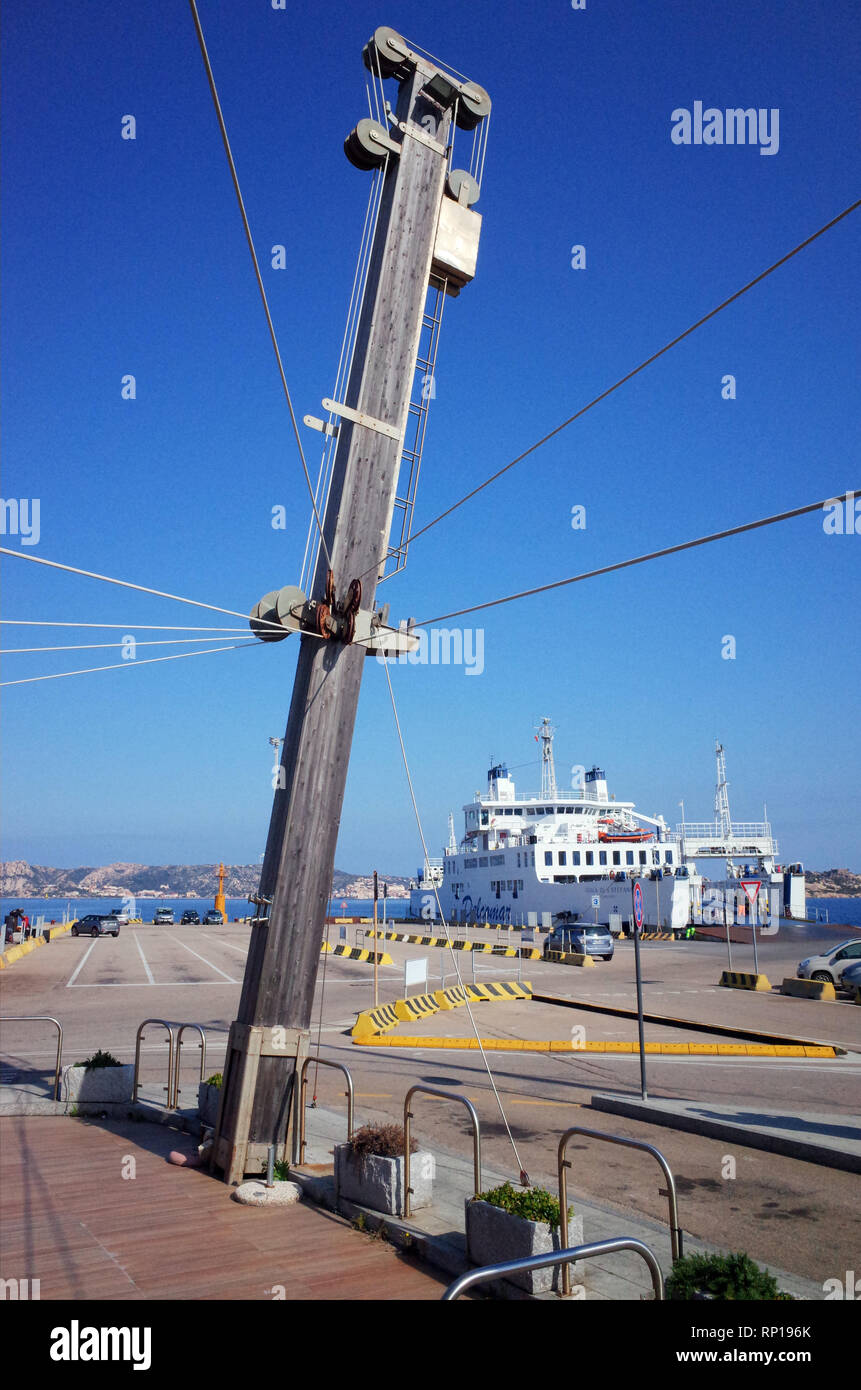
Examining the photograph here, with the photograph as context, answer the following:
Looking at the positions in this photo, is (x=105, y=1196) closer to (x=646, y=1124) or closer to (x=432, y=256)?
(x=646, y=1124)

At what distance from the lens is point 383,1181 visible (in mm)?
6445

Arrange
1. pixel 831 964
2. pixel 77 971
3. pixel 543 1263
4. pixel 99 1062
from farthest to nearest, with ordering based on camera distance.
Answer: pixel 77 971 → pixel 831 964 → pixel 99 1062 → pixel 543 1263

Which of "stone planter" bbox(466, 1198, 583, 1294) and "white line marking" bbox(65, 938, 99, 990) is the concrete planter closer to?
"stone planter" bbox(466, 1198, 583, 1294)

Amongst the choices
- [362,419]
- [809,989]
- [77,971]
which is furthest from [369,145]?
[77,971]

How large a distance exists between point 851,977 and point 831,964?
1064 millimetres

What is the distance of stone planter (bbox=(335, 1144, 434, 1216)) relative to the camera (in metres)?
6.38

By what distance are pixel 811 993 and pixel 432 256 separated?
70.3 ft

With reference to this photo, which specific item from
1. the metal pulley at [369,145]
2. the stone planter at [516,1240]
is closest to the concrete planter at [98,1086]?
the stone planter at [516,1240]

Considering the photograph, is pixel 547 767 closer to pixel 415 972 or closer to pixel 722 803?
pixel 722 803

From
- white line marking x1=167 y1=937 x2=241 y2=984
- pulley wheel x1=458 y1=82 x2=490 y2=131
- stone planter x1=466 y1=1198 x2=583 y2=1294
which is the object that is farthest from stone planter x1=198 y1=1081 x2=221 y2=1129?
white line marking x1=167 y1=937 x2=241 y2=984

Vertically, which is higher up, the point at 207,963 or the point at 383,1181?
the point at 383,1181

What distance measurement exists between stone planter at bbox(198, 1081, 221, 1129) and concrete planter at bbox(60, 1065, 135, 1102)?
2.02 metres

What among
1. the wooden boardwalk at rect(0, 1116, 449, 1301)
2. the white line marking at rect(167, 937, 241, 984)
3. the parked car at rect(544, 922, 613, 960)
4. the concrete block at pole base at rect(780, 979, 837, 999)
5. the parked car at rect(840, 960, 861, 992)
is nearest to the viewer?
the wooden boardwalk at rect(0, 1116, 449, 1301)
